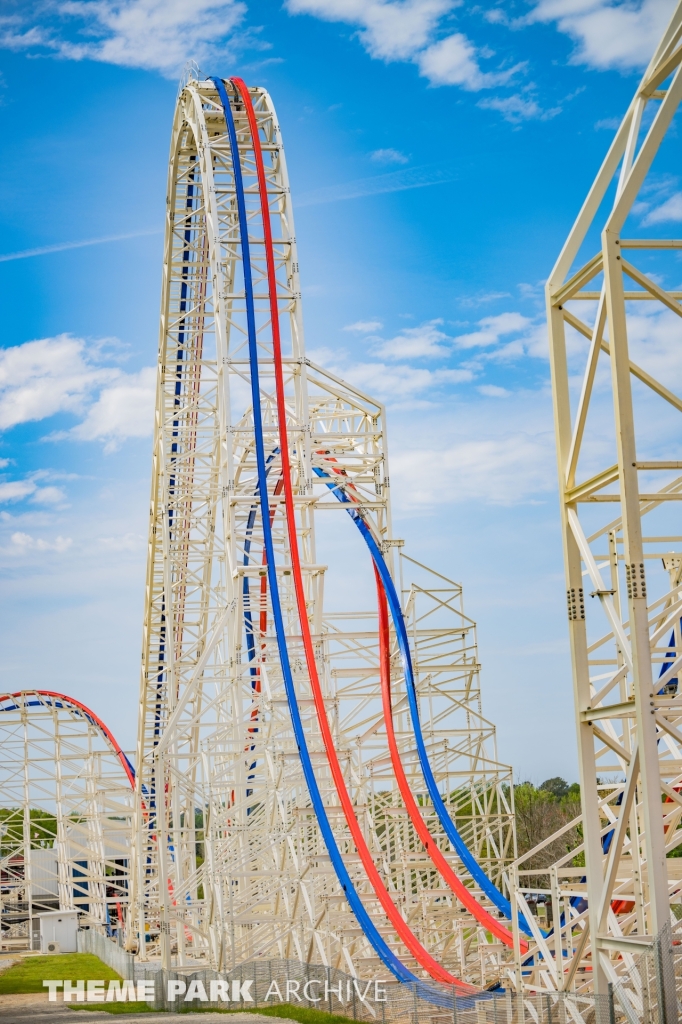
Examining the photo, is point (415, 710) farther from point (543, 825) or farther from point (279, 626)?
point (543, 825)

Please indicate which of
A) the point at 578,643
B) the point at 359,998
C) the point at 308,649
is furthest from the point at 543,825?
the point at 578,643

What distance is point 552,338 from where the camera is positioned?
1087 centimetres

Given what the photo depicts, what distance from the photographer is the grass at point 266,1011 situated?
1455cm

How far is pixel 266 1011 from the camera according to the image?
1609 centimetres

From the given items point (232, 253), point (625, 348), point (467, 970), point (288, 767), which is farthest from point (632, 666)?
point (232, 253)

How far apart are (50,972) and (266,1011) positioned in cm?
1486

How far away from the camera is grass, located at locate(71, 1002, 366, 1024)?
14.5m

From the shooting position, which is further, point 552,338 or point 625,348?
point 552,338

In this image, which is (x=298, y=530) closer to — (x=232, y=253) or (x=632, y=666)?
(x=232, y=253)

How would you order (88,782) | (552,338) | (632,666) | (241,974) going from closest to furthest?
(632,666)
(552,338)
(241,974)
(88,782)

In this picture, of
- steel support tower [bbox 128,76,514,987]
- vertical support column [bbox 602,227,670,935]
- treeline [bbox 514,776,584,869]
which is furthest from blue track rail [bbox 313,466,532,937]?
treeline [bbox 514,776,584,869]

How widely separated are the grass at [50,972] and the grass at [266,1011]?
4937mm

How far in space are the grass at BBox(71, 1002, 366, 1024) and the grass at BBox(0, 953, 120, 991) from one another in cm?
494

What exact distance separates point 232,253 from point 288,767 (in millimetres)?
8516
